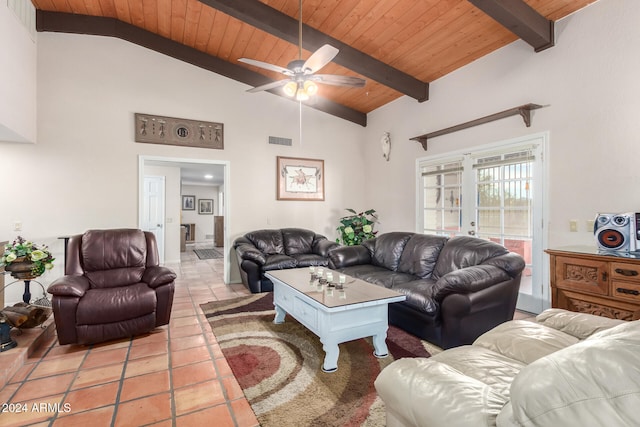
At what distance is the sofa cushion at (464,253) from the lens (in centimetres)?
301

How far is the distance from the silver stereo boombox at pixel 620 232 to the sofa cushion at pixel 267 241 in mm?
4133

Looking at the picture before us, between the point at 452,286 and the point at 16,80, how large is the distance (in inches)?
200

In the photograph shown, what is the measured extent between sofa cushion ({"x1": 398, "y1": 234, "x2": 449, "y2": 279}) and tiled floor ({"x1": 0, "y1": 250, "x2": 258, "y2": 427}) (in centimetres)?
223

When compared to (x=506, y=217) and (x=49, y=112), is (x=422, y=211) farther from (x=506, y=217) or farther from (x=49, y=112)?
(x=49, y=112)

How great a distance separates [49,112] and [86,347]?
3376 mm

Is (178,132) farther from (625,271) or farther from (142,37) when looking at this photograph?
(625,271)

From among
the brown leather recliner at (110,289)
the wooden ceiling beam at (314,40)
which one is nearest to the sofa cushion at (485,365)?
the brown leather recliner at (110,289)

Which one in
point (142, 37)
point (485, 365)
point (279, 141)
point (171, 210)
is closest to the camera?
point (485, 365)

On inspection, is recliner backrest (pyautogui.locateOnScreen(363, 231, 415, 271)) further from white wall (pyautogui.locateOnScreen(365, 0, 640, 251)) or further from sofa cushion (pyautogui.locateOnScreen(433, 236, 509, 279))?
white wall (pyautogui.locateOnScreen(365, 0, 640, 251))

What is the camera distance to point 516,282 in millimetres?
2879

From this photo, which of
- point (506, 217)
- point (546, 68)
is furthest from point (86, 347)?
point (546, 68)

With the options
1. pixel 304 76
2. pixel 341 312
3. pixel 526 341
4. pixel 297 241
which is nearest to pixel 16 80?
pixel 304 76

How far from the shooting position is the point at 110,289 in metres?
2.93

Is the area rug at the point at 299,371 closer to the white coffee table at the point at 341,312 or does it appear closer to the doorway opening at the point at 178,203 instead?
the white coffee table at the point at 341,312
